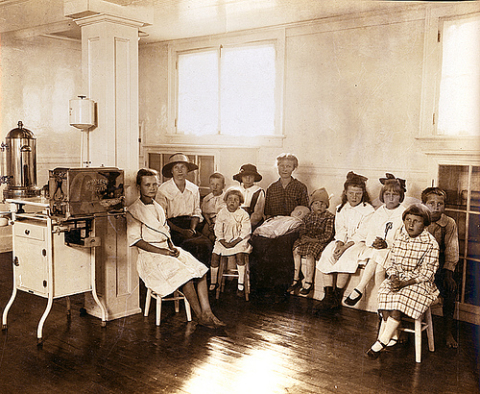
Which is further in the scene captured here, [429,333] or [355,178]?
[355,178]

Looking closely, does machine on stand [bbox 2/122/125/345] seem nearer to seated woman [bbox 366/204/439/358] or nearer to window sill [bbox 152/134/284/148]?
window sill [bbox 152/134/284/148]

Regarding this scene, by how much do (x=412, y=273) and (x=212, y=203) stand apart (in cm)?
Answer: 218

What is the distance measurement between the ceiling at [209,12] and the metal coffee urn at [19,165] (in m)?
1.38

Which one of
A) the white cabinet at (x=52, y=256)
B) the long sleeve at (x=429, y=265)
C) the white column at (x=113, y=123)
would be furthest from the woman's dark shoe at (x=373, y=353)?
the white cabinet at (x=52, y=256)

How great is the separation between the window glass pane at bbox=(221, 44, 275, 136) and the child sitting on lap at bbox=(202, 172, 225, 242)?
1.65 feet

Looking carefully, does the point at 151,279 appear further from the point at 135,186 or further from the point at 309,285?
the point at 309,285

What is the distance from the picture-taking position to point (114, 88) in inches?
146

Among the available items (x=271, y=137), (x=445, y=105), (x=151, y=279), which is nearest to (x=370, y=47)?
(x=445, y=105)

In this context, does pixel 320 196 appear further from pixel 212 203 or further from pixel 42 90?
pixel 42 90

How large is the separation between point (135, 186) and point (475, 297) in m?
2.82

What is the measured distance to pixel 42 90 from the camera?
5539mm

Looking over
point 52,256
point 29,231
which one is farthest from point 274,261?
point 29,231

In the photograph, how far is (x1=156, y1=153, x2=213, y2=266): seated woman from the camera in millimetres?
4562

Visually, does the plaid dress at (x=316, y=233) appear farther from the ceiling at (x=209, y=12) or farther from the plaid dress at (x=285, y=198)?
the ceiling at (x=209, y=12)
